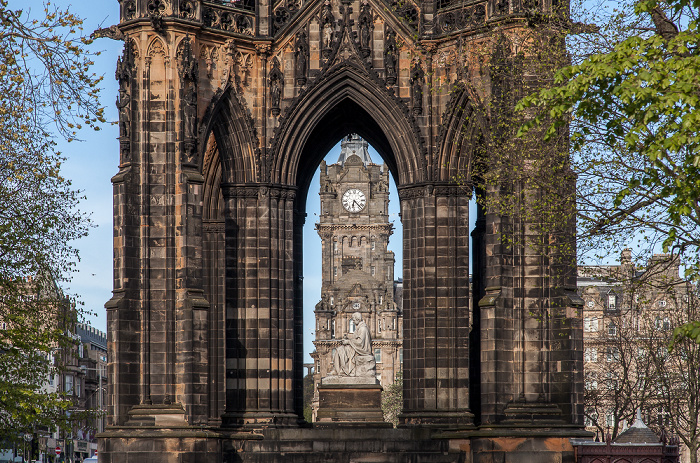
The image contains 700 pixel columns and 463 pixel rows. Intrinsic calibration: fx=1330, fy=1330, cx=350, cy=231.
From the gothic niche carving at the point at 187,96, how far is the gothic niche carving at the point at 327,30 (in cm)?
436

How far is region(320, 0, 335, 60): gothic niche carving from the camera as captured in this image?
1507 inches

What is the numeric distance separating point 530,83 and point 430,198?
15.9 feet

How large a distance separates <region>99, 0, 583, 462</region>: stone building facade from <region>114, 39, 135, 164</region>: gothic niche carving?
64 millimetres

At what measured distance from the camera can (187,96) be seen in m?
35.6

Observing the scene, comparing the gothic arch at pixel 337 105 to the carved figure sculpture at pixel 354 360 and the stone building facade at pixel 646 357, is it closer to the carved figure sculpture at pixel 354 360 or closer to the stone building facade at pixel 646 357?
the carved figure sculpture at pixel 354 360

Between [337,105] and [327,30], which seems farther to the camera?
[337,105]

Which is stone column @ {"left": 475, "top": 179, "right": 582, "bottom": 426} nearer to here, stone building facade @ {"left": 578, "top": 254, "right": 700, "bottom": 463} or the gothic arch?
stone building facade @ {"left": 578, "top": 254, "right": 700, "bottom": 463}

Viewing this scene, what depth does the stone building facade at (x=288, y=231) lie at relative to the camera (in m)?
34.4

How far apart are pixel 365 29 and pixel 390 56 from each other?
109 cm

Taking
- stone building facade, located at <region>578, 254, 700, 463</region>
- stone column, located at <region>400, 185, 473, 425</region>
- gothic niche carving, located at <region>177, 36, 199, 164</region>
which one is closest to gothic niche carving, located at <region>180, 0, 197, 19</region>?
gothic niche carving, located at <region>177, 36, 199, 164</region>

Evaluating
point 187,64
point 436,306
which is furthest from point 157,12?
point 436,306

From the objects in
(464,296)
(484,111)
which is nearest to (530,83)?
(484,111)

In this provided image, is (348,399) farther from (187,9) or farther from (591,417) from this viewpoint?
(591,417)

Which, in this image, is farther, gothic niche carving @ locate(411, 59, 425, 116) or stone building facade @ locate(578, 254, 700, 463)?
stone building facade @ locate(578, 254, 700, 463)
